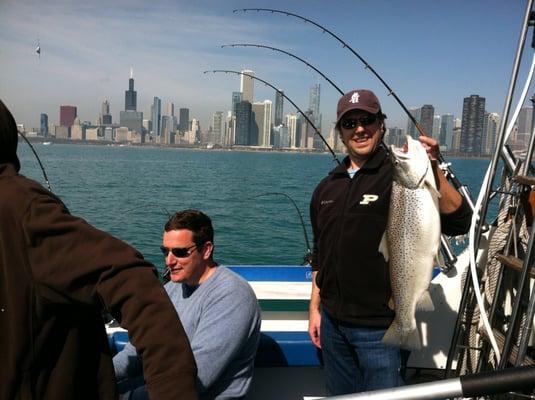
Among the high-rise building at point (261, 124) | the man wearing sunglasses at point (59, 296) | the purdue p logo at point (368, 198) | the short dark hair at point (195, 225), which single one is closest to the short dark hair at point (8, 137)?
the man wearing sunglasses at point (59, 296)

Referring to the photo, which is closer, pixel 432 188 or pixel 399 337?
pixel 432 188

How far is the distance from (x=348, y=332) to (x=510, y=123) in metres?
1.36

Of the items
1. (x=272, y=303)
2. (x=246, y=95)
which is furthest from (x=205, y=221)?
(x=246, y=95)

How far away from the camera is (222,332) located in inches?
99.4

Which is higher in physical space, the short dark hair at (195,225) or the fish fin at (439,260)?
the short dark hair at (195,225)

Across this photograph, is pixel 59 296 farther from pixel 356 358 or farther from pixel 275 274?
pixel 275 274

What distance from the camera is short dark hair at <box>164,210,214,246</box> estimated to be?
2865mm

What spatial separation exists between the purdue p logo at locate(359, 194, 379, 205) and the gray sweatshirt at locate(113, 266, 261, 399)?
76cm

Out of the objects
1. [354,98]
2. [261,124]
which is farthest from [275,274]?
[261,124]

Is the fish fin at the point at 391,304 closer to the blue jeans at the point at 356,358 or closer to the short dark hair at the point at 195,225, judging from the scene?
the blue jeans at the point at 356,358

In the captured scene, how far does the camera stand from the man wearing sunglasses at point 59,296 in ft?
3.95

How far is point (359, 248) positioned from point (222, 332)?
2.66 feet

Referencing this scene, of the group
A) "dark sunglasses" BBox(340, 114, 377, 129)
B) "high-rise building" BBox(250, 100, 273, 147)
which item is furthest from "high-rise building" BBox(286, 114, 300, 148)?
"dark sunglasses" BBox(340, 114, 377, 129)

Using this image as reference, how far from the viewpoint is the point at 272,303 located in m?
4.23
